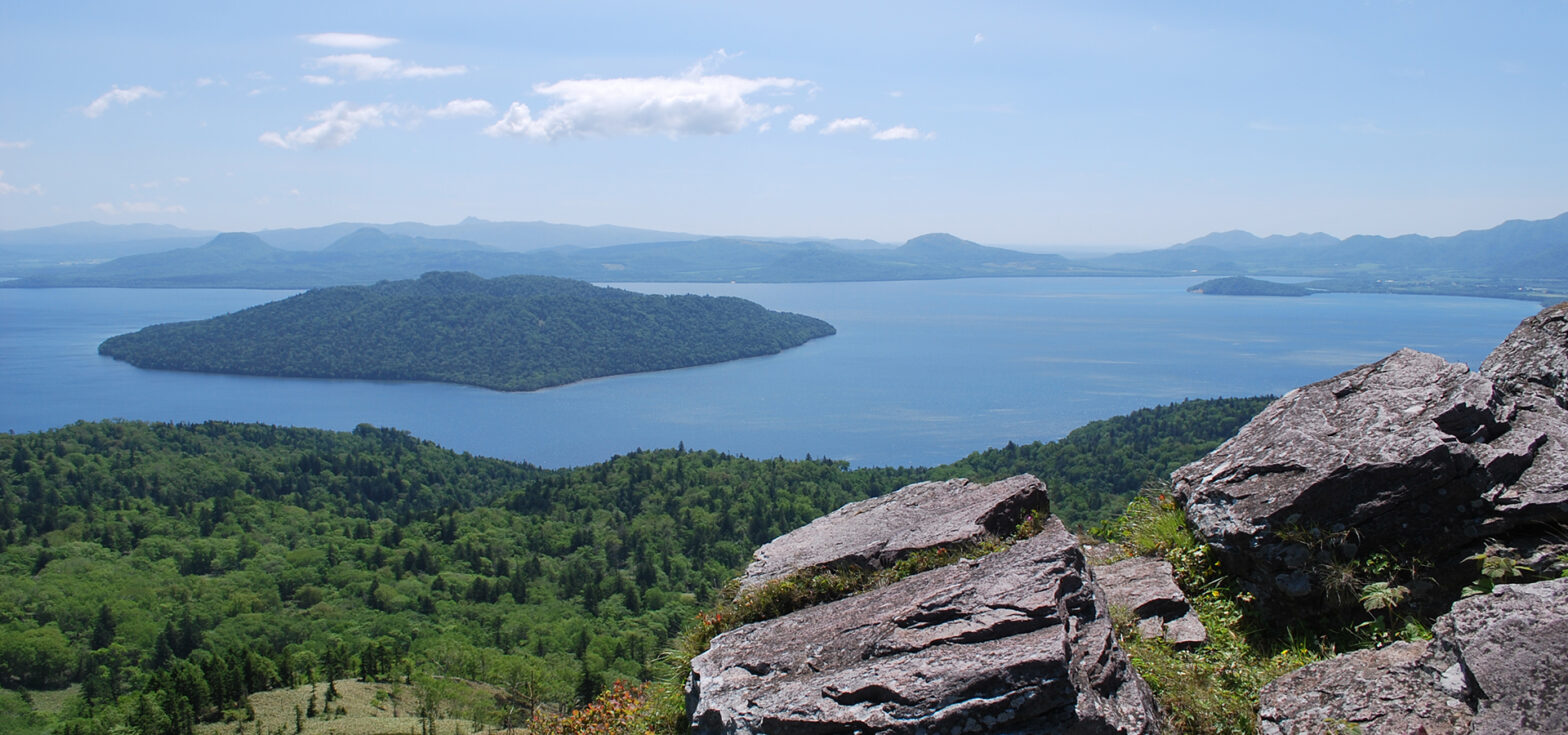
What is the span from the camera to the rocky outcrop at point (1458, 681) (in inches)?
155

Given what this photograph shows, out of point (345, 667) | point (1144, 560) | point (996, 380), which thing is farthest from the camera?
point (996, 380)

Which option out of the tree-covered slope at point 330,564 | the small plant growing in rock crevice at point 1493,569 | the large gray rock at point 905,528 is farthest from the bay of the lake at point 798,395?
the small plant growing in rock crevice at point 1493,569

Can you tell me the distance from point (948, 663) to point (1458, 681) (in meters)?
2.43

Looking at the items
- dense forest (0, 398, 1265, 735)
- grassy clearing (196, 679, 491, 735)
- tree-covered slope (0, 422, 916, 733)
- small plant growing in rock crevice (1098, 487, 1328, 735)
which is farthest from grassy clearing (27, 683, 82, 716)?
small plant growing in rock crevice (1098, 487, 1328, 735)

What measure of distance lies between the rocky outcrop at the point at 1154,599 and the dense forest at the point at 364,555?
2968cm

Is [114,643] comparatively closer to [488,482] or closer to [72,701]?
[72,701]

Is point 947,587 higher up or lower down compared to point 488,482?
higher up

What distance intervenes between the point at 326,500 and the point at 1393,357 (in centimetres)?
9396

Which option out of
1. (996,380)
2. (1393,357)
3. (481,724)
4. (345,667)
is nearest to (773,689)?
(1393,357)

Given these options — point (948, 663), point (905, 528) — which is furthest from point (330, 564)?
point (948, 663)

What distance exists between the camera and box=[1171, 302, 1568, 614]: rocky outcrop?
5.68 metres

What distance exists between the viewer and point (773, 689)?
17.2 ft

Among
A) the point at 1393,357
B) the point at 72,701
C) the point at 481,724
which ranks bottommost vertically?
the point at 72,701

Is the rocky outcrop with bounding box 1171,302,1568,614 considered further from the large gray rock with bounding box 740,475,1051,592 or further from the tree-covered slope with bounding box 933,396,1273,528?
the tree-covered slope with bounding box 933,396,1273,528
